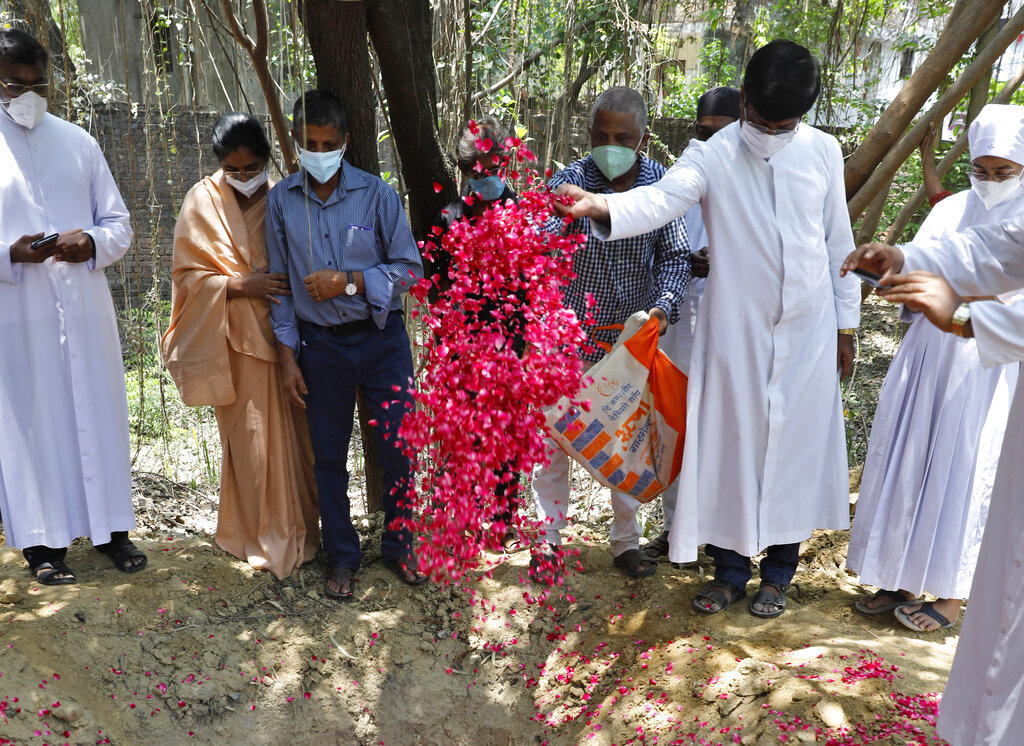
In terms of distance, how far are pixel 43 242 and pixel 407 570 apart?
2.11 metres

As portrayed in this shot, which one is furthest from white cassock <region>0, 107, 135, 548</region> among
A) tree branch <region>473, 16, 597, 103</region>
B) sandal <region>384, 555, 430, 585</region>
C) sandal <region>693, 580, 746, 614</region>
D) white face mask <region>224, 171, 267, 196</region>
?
sandal <region>693, 580, 746, 614</region>

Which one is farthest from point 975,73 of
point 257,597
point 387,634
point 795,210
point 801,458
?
point 257,597

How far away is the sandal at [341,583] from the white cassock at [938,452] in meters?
2.25

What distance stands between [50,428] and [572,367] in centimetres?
239

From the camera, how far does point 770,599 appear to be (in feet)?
11.9

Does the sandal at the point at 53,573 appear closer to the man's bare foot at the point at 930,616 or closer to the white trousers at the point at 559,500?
the white trousers at the point at 559,500

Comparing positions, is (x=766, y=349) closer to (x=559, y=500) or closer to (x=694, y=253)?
(x=694, y=253)

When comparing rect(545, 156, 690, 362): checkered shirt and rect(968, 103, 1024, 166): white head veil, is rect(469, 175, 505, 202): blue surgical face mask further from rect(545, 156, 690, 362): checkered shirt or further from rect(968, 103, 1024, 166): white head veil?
rect(968, 103, 1024, 166): white head veil

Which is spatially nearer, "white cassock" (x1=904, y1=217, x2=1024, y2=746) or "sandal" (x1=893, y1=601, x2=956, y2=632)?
"white cassock" (x1=904, y1=217, x2=1024, y2=746)

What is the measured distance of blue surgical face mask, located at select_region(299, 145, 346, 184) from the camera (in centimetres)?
355

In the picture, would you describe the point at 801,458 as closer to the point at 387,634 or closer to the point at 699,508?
the point at 699,508

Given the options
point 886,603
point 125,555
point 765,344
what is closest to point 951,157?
point 765,344

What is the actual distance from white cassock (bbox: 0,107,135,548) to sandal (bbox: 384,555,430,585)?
1250 mm

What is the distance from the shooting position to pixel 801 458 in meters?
3.52
